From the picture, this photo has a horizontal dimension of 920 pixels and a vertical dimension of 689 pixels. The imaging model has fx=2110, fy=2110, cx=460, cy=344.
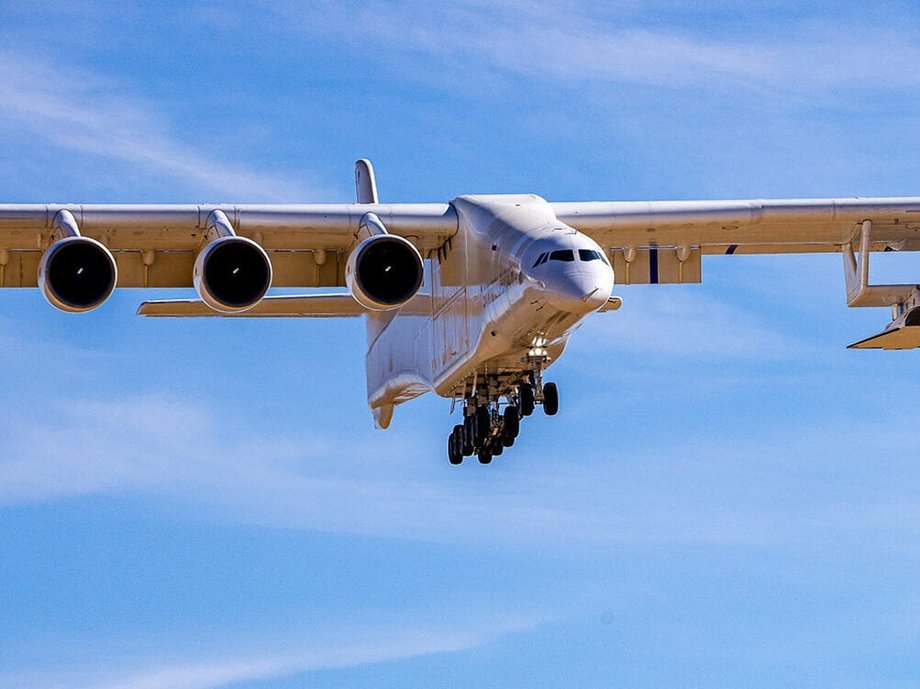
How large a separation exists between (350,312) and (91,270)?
649 centimetres

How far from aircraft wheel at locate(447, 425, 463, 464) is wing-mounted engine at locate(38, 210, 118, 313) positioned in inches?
197

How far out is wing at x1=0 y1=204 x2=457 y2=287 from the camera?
2219 cm

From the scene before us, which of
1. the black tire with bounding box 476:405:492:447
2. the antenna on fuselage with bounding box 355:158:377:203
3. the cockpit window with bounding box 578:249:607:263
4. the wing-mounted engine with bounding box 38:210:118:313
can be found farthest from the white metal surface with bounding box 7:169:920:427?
the antenna on fuselage with bounding box 355:158:377:203

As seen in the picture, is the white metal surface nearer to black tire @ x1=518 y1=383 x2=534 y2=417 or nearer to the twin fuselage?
the twin fuselage

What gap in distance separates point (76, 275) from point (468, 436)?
5202 millimetres

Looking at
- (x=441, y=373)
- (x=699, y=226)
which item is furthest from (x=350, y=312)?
(x=699, y=226)

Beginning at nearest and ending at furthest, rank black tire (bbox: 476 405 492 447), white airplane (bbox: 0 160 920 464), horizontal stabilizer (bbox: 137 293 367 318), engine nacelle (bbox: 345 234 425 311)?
white airplane (bbox: 0 160 920 464)
engine nacelle (bbox: 345 234 425 311)
black tire (bbox: 476 405 492 447)
horizontal stabilizer (bbox: 137 293 367 318)

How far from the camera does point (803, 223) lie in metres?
24.4

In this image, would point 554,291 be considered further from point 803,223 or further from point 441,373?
point 803,223

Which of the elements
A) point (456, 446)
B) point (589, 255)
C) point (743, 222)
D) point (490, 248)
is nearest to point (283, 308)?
point (456, 446)

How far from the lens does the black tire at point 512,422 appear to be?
22828 mm

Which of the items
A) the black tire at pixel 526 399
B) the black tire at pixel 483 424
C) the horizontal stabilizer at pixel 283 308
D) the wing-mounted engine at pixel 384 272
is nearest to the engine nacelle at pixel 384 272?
the wing-mounted engine at pixel 384 272

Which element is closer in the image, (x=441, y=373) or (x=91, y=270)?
(x=91, y=270)

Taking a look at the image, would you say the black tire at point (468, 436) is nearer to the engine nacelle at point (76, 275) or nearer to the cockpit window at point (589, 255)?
the cockpit window at point (589, 255)
